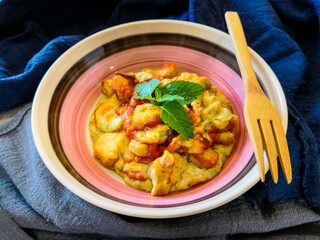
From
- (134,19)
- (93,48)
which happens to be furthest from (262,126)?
(134,19)

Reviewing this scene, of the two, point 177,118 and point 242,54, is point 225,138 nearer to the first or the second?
point 177,118

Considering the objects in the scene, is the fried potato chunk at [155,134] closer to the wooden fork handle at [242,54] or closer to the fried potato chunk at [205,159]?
the fried potato chunk at [205,159]

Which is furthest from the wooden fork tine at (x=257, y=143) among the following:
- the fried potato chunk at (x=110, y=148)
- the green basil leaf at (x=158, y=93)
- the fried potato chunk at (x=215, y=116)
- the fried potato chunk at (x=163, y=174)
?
the fried potato chunk at (x=110, y=148)

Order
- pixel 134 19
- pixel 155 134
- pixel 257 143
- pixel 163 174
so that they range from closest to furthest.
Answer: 1. pixel 257 143
2. pixel 163 174
3. pixel 155 134
4. pixel 134 19

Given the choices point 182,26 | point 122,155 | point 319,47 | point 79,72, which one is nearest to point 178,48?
point 182,26

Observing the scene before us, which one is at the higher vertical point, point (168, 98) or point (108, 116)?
point (168, 98)

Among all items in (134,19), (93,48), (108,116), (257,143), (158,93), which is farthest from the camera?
(134,19)

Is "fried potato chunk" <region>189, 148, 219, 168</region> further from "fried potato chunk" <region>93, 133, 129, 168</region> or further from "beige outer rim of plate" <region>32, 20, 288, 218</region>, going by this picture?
"fried potato chunk" <region>93, 133, 129, 168</region>

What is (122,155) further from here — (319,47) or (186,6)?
(319,47)
